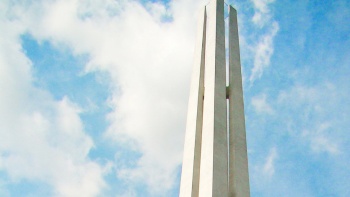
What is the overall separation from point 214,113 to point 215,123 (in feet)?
1.53

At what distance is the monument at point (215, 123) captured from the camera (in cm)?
1480

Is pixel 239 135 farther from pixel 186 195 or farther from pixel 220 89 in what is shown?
pixel 186 195

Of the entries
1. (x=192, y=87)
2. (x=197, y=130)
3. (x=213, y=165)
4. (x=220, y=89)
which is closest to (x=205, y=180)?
(x=213, y=165)

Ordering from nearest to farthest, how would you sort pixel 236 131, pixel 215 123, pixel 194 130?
pixel 215 123 → pixel 236 131 → pixel 194 130

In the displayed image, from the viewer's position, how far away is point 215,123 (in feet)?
51.9

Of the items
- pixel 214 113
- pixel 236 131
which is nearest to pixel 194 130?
pixel 214 113

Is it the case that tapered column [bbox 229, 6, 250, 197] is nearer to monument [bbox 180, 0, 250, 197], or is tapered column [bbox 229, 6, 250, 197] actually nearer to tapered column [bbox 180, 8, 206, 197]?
monument [bbox 180, 0, 250, 197]

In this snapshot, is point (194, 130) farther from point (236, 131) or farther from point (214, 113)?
point (236, 131)

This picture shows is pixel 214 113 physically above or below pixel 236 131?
above

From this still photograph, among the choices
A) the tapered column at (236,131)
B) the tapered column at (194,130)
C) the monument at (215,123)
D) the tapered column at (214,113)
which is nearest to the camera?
the tapered column at (214,113)

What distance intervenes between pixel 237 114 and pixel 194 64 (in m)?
3.86

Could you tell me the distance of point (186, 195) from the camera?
1511 centimetres

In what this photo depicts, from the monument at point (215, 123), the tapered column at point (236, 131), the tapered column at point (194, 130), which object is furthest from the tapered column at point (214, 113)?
the tapered column at point (236, 131)

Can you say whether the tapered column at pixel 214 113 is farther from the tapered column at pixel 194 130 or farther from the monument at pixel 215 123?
the tapered column at pixel 194 130
